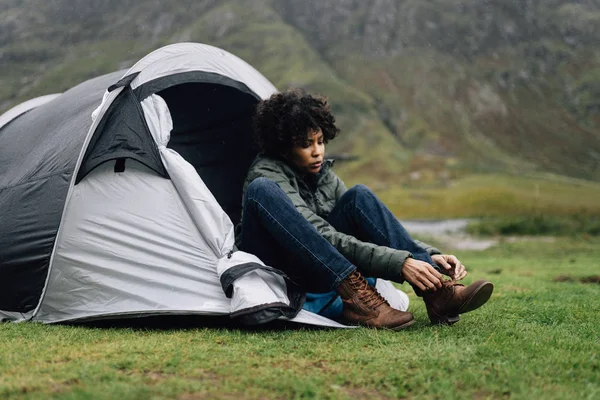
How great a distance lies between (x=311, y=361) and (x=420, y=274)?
109 centimetres

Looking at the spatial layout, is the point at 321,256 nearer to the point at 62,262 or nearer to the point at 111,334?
the point at 111,334

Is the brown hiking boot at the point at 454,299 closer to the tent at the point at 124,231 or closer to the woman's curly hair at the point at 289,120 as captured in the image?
the tent at the point at 124,231

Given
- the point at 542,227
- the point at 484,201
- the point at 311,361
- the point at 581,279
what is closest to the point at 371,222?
the point at 311,361

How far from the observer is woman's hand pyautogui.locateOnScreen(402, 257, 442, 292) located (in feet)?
14.4

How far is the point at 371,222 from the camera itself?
498cm

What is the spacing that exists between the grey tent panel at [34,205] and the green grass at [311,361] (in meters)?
0.48

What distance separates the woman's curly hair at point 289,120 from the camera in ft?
17.1

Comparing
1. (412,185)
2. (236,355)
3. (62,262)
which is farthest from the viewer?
(412,185)

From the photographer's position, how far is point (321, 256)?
4.56 meters

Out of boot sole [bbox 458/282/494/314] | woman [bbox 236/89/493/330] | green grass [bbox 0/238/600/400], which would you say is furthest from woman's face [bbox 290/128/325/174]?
boot sole [bbox 458/282/494/314]

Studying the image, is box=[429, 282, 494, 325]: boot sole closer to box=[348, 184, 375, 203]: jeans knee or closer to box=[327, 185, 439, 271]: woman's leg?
box=[327, 185, 439, 271]: woman's leg

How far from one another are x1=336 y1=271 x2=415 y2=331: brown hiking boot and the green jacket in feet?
0.43

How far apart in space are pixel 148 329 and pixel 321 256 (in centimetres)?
162

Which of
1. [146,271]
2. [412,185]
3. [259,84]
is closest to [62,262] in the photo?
[146,271]
